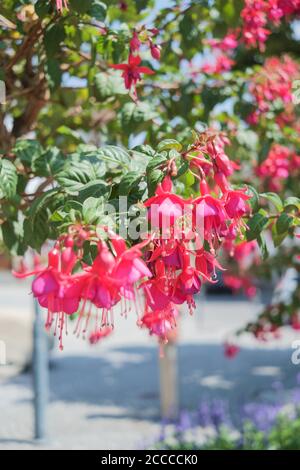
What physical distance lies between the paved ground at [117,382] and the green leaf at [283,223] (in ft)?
8.50

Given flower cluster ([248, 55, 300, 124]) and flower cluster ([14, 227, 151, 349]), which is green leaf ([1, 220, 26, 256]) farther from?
flower cluster ([248, 55, 300, 124])

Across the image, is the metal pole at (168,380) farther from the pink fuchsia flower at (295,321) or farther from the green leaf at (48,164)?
the green leaf at (48,164)

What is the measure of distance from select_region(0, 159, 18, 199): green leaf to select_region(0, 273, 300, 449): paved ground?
2.71 metres

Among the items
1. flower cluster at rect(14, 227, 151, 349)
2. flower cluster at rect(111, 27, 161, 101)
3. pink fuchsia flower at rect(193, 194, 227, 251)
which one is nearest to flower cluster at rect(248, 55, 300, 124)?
flower cluster at rect(111, 27, 161, 101)

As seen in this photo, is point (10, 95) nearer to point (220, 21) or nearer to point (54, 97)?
point (54, 97)

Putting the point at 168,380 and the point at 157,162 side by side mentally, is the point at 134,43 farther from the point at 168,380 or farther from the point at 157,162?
the point at 168,380

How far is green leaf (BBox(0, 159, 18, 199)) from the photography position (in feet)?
6.39

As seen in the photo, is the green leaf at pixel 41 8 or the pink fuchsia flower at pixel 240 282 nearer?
the green leaf at pixel 41 8

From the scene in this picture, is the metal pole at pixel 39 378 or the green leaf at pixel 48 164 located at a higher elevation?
the green leaf at pixel 48 164

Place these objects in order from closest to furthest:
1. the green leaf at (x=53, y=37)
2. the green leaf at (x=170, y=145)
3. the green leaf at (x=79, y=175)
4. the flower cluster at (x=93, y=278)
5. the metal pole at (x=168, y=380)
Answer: the flower cluster at (x=93, y=278), the green leaf at (x=170, y=145), the green leaf at (x=79, y=175), the green leaf at (x=53, y=37), the metal pole at (x=168, y=380)

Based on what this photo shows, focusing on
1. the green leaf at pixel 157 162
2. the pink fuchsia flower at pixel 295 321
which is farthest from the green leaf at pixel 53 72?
the pink fuchsia flower at pixel 295 321

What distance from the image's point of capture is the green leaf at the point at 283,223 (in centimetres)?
204
